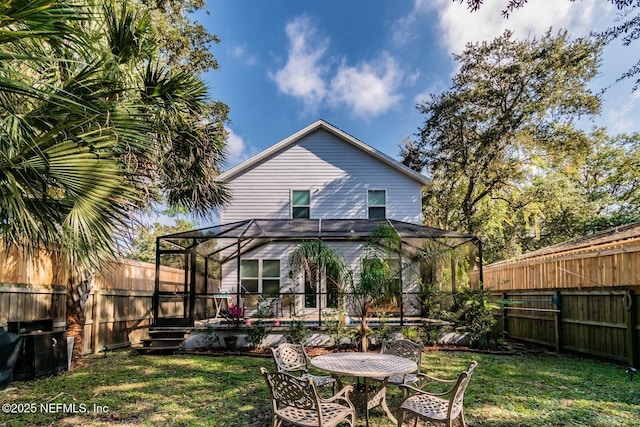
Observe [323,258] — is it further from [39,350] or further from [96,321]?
[39,350]

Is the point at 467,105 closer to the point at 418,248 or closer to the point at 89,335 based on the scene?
the point at 418,248

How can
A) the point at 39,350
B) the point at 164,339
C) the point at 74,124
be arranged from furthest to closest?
the point at 164,339 < the point at 39,350 < the point at 74,124

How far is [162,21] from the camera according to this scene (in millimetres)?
12086

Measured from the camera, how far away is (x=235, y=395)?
5.64 m

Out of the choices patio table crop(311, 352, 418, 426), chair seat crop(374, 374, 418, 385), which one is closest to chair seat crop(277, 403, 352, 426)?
patio table crop(311, 352, 418, 426)

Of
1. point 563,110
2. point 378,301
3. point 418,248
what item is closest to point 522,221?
point 563,110

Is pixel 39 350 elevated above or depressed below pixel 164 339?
above

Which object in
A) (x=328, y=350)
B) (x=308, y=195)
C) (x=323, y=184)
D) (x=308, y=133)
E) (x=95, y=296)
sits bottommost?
(x=328, y=350)

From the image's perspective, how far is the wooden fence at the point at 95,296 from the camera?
613cm

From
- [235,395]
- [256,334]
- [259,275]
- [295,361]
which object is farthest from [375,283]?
[259,275]

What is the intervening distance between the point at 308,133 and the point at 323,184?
2.01 metres

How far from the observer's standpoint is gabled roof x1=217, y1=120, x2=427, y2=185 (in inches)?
535

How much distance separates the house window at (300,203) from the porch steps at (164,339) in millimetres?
5648

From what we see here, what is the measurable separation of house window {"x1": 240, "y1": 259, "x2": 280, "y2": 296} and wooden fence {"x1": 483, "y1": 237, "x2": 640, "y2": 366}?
7133 millimetres
